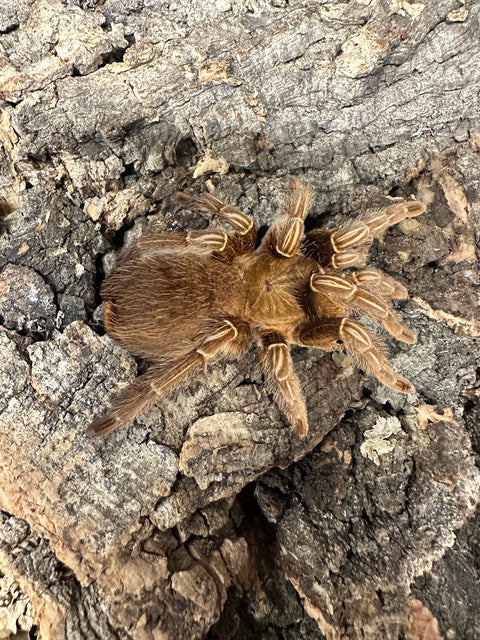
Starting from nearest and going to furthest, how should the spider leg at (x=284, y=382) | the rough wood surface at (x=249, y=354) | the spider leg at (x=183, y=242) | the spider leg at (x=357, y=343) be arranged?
the rough wood surface at (x=249, y=354) → the spider leg at (x=284, y=382) → the spider leg at (x=357, y=343) → the spider leg at (x=183, y=242)

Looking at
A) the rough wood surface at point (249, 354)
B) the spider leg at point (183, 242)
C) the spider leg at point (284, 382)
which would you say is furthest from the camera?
the spider leg at point (183, 242)

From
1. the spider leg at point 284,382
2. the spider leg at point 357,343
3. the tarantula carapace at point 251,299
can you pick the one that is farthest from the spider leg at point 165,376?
the spider leg at point 357,343

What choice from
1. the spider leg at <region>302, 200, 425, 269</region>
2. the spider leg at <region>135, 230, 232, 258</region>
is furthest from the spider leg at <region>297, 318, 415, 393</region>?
the spider leg at <region>135, 230, 232, 258</region>

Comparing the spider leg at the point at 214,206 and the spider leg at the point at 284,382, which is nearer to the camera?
the spider leg at the point at 284,382

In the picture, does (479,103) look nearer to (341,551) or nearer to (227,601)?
(341,551)

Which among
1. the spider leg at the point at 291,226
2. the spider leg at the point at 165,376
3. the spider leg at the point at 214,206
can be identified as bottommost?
Answer: the spider leg at the point at 165,376

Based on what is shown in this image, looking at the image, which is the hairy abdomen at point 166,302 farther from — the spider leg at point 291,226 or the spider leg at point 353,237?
the spider leg at point 353,237

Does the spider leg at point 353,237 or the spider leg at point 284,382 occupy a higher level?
the spider leg at point 353,237

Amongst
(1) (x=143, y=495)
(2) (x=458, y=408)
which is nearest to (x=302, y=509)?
(1) (x=143, y=495)
